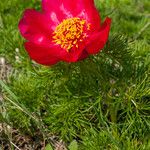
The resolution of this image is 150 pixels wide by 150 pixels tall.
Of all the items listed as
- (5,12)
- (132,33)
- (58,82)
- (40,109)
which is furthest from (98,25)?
(5,12)

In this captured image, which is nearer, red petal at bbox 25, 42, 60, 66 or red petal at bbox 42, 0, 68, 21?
red petal at bbox 25, 42, 60, 66

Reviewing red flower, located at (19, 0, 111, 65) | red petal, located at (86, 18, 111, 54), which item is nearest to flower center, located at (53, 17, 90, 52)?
red flower, located at (19, 0, 111, 65)

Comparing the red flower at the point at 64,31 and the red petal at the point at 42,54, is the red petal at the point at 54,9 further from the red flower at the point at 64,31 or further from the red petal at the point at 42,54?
the red petal at the point at 42,54

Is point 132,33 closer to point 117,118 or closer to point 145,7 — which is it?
point 145,7

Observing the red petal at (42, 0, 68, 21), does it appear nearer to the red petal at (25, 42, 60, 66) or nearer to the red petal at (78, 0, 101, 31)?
the red petal at (78, 0, 101, 31)

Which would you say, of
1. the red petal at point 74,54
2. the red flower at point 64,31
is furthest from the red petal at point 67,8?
the red petal at point 74,54
